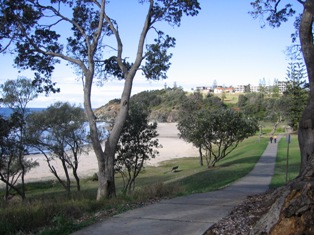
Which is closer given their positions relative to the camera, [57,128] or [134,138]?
[134,138]

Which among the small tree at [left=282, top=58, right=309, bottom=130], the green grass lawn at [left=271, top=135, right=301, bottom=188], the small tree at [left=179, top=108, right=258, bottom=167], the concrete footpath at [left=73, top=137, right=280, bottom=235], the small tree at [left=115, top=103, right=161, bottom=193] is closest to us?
the concrete footpath at [left=73, top=137, right=280, bottom=235]

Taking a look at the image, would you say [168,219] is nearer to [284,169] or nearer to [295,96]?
[284,169]

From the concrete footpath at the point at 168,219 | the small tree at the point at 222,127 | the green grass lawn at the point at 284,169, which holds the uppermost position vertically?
the small tree at the point at 222,127

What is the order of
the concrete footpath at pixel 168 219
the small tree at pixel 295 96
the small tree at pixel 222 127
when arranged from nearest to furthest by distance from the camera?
the concrete footpath at pixel 168 219 → the small tree at pixel 222 127 → the small tree at pixel 295 96

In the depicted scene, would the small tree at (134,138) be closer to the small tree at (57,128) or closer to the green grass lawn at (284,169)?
the small tree at (57,128)

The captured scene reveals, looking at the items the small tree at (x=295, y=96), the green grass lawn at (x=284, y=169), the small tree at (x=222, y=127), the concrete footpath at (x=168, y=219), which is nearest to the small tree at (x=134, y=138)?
the small tree at (x=222, y=127)

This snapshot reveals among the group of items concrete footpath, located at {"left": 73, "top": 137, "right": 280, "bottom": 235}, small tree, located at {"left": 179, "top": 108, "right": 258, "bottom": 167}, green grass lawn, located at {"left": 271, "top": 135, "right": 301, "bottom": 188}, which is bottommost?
green grass lawn, located at {"left": 271, "top": 135, "right": 301, "bottom": 188}

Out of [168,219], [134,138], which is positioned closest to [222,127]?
[134,138]

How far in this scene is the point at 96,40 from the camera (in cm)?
1320

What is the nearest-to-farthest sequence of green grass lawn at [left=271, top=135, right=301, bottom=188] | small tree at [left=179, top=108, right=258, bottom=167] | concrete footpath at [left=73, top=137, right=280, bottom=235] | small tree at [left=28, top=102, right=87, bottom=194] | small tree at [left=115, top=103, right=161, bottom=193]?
concrete footpath at [left=73, top=137, right=280, bottom=235] → green grass lawn at [left=271, top=135, right=301, bottom=188] → small tree at [left=115, top=103, right=161, bottom=193] → small tree at [left=28, top=102, right=87, bottom=194] → small tree at [left=179, top=108, right=258, bottom=167]

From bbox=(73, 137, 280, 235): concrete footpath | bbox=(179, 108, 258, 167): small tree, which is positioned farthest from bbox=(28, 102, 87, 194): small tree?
bbox=(73, 137, 280, 235): concrete footpath

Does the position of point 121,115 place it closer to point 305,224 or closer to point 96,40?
point 96,40

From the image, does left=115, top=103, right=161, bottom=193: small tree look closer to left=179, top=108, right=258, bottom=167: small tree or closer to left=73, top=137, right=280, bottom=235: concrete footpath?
left=179, top=108, right=258, bottom=167: small tree

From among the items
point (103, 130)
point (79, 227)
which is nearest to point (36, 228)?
point (79, 227)
